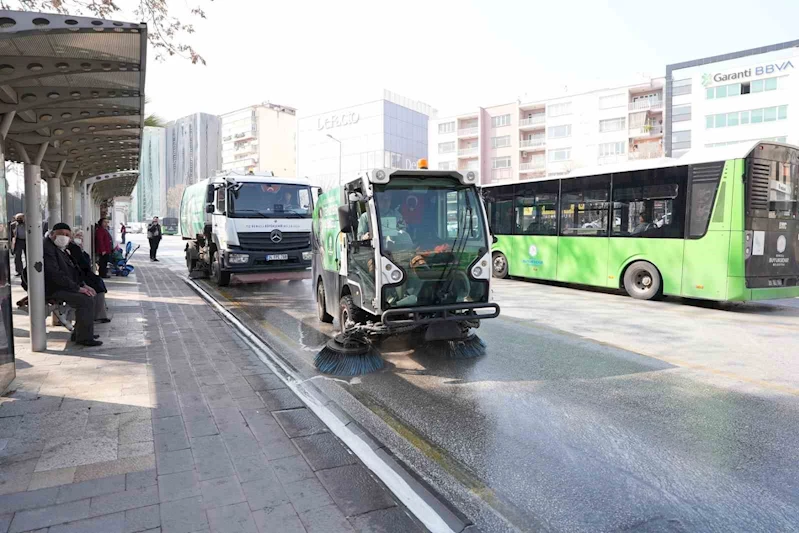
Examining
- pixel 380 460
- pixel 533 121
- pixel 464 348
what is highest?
pixel 533 121

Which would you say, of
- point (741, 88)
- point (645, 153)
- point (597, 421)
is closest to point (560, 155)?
point (645, 153)

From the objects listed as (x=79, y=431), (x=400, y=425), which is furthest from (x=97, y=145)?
(x=400, y=425)

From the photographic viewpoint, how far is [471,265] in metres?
6.56

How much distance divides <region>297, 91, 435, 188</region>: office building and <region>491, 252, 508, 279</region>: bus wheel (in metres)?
62.8

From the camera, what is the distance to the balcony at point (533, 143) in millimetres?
66312

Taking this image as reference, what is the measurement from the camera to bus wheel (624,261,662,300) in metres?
12.1

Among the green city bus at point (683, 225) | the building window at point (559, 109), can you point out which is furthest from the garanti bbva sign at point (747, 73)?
the green city bus at point (683, 225)

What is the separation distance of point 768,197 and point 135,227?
292 ft

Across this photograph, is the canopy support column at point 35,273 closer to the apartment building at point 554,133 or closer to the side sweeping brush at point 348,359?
the side sweeping brush at point 348,359

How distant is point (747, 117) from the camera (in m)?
48.9

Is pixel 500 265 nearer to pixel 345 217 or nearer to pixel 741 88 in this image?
pixel 345 217

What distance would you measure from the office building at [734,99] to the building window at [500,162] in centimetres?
2036

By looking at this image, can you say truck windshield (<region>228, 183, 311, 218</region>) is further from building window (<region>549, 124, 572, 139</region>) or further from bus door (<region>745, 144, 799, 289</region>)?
building window (<region>549, 124, 572, 139</region>)

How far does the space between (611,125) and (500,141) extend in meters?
14.4
